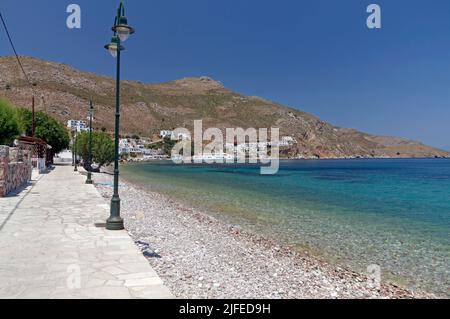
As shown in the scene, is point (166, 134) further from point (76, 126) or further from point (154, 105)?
point (76, 126)

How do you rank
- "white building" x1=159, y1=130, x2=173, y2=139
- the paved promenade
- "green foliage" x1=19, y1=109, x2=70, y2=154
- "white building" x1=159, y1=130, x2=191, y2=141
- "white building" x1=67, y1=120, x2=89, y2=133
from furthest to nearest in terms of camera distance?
"white building" x1=159, y1=130, x2=173, y2=139
"white building" x1=159, y1=130, x2=191, y2=141
"white building" x1=67, y1=120, x2=89, y2=133
"green foliage" x1=19, y1=109, x2=70, y2=154
the paved promenade

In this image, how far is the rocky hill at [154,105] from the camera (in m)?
103

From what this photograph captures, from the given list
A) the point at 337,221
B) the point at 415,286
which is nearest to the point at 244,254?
the point at 415,286

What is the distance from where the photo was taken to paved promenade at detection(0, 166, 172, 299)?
183 inches

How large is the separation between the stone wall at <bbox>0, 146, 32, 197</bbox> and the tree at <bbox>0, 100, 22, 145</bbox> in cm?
1446

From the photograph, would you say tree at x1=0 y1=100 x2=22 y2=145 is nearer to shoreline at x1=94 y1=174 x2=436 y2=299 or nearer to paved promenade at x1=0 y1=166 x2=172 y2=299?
paved promenade at x1=0 y1=166 x2=172 y2=299

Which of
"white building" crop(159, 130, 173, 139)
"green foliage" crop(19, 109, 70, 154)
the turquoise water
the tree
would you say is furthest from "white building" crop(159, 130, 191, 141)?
the turquoise water

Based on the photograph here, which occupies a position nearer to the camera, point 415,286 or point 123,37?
point 415,286

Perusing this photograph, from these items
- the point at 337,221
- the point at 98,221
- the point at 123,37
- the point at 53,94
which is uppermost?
the point at 53,94

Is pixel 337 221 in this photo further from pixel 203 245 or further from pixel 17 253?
pixel 17 253

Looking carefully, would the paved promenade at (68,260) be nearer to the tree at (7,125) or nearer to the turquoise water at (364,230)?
the turquoise water at (364,230)

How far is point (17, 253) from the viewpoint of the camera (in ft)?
20.6

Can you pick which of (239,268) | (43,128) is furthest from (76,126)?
(239,268)
